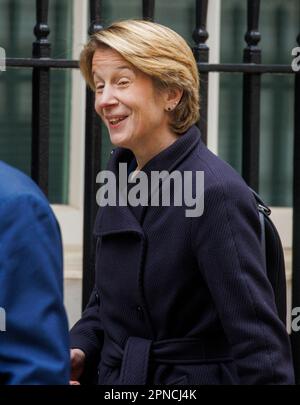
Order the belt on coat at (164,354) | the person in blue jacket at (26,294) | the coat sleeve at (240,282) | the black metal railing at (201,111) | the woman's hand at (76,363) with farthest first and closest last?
the black metal railing at (201,111), the woman's hand at (76,363), the belt on coat at (164,354), the coat sleeve at (240,282), the person in blue jacket at (26,294)

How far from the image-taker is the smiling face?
339 centimetres

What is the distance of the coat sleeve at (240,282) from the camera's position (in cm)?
314

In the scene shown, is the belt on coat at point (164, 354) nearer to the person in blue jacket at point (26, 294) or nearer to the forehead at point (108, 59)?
the forehead at point (108, 59)

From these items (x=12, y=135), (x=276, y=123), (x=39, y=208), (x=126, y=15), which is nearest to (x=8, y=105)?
(x=12, y=135)

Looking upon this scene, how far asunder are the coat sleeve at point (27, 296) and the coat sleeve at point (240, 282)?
2.96 feet

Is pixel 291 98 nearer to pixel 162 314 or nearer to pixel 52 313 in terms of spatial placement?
pixel 162 314

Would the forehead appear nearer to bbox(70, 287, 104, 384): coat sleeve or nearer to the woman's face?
the woman's face

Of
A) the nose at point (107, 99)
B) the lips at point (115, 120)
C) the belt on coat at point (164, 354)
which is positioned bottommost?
the belt on coat at point (164, 354)

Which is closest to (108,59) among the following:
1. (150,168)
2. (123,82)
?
(123,82)

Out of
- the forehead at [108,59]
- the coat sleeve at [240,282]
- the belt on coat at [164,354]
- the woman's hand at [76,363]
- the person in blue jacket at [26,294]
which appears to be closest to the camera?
the person in blue jacket at [26,294]

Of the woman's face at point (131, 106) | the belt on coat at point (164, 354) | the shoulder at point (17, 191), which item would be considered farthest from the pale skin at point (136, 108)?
the shoulder at point (17, 191)

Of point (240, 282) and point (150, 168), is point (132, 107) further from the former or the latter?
point (240, 282)

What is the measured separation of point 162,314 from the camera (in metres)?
3.24

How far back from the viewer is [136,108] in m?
3.41
